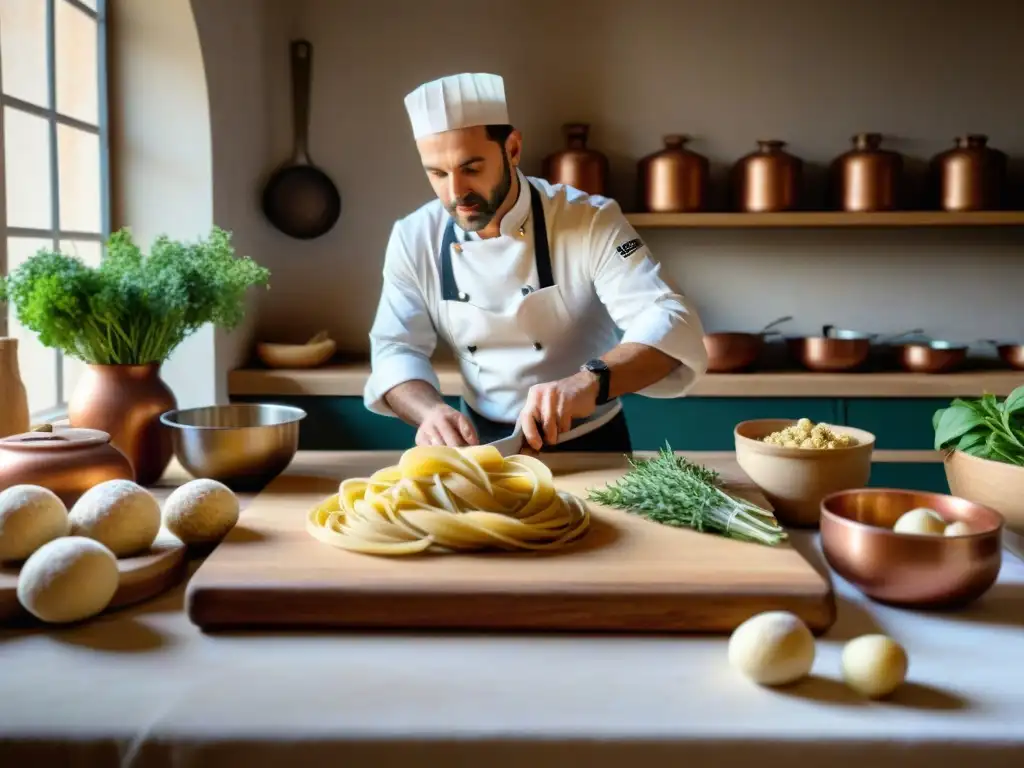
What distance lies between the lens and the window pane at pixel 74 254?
2.57m

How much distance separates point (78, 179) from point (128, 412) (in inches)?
61.4

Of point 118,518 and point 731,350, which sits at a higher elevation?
point 731,350

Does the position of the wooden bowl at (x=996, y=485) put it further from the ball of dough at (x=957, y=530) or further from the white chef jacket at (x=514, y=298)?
the white chef jacket at (x=514, y=298)

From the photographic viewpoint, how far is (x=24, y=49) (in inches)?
94.4

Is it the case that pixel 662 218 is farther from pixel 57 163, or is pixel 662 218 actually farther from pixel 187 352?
pixel 57 163

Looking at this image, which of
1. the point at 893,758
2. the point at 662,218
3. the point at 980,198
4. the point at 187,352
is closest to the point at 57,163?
the point at 187,352

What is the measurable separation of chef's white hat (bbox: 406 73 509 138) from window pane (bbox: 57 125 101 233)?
52.5 inches

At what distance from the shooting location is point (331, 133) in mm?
3498

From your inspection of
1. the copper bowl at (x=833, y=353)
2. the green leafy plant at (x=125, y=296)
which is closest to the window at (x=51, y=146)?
the green leafy plant at (x=125, y=296)

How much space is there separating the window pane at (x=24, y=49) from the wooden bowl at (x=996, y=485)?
2206 millimetres

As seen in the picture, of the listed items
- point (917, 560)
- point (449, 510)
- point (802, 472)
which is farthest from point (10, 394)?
point (917, 560)

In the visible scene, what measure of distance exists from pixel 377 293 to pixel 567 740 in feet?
9.62

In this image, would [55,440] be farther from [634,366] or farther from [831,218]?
[831,218]

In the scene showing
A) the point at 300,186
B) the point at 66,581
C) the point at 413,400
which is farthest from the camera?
the point at 300,186
